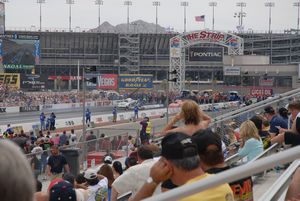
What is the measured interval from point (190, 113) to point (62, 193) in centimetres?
144

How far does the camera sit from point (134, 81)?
6469cm

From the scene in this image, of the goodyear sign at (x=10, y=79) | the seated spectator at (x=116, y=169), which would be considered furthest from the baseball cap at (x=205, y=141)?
the goodyear sign at (x=10, y=79)

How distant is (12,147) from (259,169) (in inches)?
34.9

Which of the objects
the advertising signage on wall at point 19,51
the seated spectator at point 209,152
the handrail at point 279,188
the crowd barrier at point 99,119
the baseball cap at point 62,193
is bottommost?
the crowd barrier at point 99,119

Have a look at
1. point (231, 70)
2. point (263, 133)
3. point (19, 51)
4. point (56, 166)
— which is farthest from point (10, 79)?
point (263, 133)

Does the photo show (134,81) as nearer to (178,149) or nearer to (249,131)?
(249,131)

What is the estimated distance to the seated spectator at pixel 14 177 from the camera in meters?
1.72

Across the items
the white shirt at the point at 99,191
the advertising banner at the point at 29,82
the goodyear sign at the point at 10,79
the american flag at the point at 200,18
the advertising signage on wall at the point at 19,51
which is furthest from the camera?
the american flag at the point at 200,18

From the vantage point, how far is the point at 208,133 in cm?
368

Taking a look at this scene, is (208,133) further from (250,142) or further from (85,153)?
(85,153)

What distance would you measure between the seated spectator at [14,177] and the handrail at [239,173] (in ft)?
1.53

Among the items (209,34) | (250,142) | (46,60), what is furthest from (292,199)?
(46,60)

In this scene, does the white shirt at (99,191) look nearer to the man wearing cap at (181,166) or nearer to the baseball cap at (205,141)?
the baseball cap at (205,141)

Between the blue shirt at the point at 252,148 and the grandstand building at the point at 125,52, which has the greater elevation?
the grandstand building at the point at 125,52
